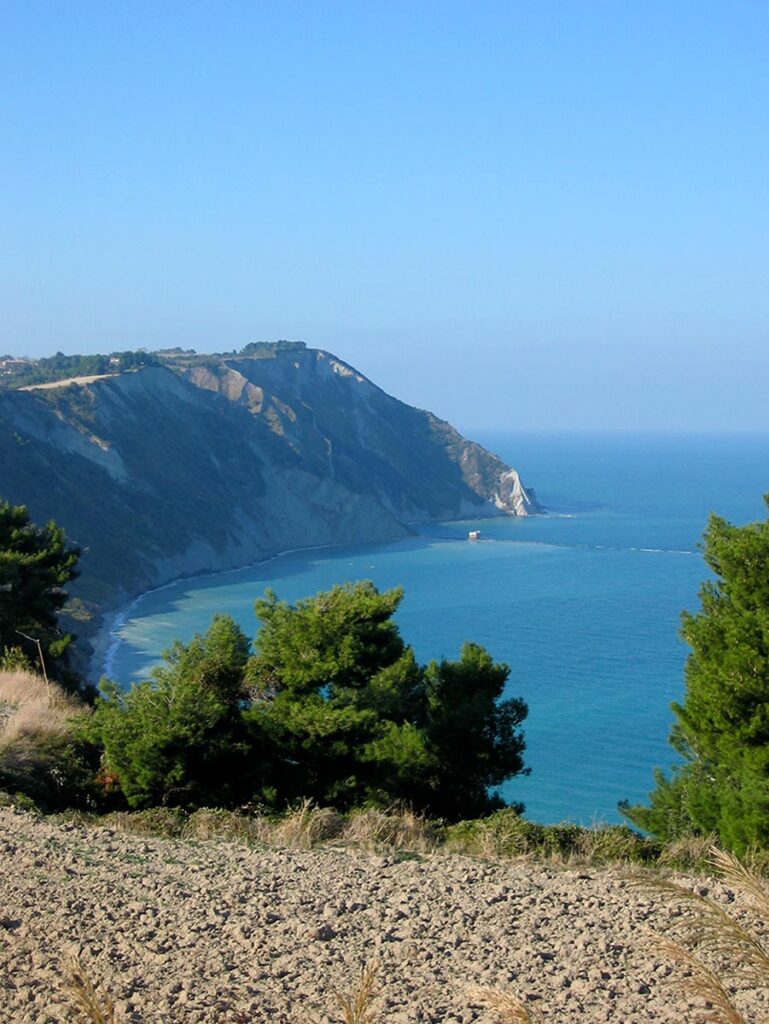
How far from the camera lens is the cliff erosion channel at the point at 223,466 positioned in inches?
2990

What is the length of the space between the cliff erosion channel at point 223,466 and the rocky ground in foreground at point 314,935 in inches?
2005

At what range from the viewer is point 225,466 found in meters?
99.9

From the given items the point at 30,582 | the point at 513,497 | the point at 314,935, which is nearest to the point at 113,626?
the point at 30,582

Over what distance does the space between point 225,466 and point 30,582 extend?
79.8m

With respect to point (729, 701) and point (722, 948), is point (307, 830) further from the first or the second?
point (729, 701)

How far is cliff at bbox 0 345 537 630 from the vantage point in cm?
7644

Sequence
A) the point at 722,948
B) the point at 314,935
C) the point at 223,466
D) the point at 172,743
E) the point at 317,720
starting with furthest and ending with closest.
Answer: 1. the point at 223,466
2. the point at 317,720
3. the point at 172,743
4. the point at 314,935
5. the point at 722,948

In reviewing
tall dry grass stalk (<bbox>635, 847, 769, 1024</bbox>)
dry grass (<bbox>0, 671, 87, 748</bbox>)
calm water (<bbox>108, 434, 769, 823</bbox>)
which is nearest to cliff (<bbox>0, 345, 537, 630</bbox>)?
calm water (<bbox>108, 434, 769, 823</bbox>)

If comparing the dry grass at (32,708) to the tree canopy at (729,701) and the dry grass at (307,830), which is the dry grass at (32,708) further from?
the tree canopy at (729,701)

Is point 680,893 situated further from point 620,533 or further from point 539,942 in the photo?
point 620,533

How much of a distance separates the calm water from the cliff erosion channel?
12.5 ft

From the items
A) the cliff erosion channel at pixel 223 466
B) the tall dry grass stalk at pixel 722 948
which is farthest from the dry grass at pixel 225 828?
the cliff erosion channel at pixel 223 466

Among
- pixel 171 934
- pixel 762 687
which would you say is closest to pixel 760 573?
pixel 762 687

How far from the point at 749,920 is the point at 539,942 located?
3.85 ft
